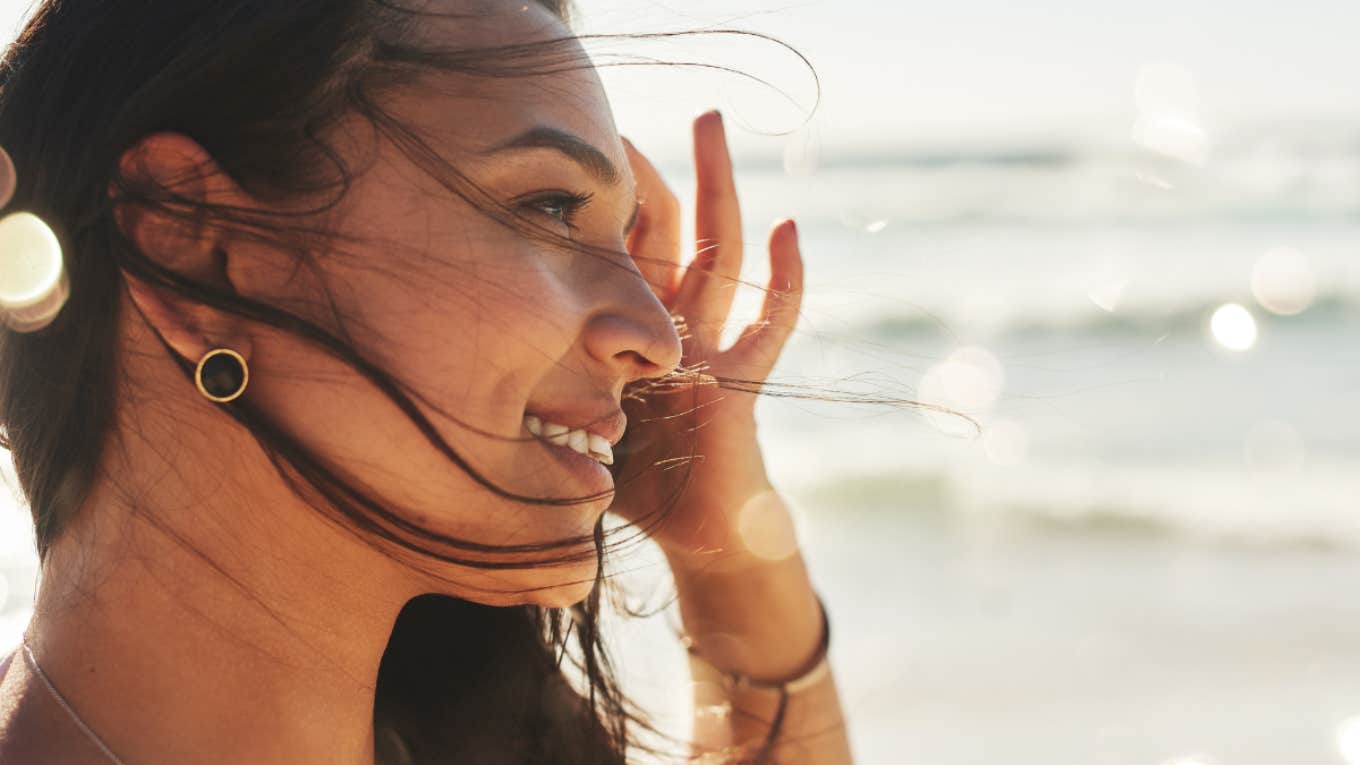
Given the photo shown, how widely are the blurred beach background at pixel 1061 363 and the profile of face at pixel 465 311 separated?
310 millimetres

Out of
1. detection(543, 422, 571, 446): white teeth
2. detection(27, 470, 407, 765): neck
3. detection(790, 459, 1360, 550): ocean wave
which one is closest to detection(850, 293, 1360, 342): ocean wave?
detection(790, 459, 1360, 550): ocean wave

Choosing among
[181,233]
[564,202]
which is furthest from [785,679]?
[181,233]

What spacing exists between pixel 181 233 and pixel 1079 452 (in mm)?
8361

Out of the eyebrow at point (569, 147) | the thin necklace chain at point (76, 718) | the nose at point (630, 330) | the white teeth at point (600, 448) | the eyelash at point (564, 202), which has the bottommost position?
the thin necklace chain at point (76, 718)

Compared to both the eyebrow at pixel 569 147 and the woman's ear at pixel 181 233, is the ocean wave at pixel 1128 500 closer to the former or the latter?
the eyebrow at pixel 569 147

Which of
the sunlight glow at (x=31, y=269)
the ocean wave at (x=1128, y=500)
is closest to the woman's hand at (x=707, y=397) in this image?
the sunlight glow at (x=31, y=269)

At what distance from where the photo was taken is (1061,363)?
12008mm

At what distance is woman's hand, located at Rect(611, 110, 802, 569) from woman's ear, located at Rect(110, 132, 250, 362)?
0.97 metres

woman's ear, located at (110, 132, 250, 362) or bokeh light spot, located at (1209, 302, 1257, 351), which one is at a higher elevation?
bokeh light spot, located at (1209, 302, 1257, 351)

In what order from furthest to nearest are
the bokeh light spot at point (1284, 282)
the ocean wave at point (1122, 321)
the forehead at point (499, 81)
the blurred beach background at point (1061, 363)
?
the bokeh light spot at point (1284, 282) < the ocean wave at point (1122, 321) < the blurred beach background at point (1061, 363) < the forehead at point (499, 81)

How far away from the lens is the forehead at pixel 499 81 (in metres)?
1.83

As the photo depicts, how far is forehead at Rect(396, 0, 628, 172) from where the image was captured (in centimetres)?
183

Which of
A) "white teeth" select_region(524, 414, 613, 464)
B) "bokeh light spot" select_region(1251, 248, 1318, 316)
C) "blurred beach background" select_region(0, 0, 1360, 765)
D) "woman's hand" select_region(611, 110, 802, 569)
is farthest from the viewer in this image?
"bokeh light spot" select_region(1251, 248, 1318, 316)

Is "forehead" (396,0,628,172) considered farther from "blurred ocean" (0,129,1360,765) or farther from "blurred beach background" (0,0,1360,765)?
"blurred ocean" (0,129,1360,765)
